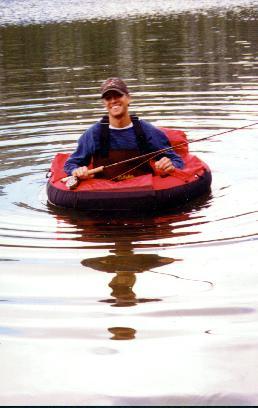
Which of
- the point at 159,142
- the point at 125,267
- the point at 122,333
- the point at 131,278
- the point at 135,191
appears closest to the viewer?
the point at 122,333

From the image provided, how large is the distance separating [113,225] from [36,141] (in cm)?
475

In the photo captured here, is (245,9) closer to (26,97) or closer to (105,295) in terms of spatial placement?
(26,97)

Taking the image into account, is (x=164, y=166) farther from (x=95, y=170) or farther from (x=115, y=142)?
(x=95, y=170)

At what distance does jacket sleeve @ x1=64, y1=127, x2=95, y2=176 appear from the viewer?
9.01 metres

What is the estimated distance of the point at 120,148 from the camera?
902 centimetres

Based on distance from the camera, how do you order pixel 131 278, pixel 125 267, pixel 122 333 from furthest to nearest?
pixel 125 267 → pixel 131 278 → pixel 122 333

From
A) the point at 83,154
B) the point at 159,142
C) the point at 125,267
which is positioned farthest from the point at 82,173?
the point at 125,267

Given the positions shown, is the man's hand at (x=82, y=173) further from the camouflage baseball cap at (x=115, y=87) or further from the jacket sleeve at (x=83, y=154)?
the camouflage baseball cap at (x=115, y=87)

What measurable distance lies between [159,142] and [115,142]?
19.3 inches

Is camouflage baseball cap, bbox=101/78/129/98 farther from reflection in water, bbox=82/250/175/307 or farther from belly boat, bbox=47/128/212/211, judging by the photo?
reflection in water, bbox=82/250/175/307

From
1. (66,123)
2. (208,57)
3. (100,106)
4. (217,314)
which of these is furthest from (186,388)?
(208,57)

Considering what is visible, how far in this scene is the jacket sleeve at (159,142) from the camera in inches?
356

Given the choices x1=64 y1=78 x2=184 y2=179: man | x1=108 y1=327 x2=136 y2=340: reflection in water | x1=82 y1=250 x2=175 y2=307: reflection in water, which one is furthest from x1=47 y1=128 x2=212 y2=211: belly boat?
x1=108 y1=327 x2=136 y2=340: reflection in water

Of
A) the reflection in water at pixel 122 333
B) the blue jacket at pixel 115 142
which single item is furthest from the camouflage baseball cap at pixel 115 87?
the reflection in water at pixel 122 333
